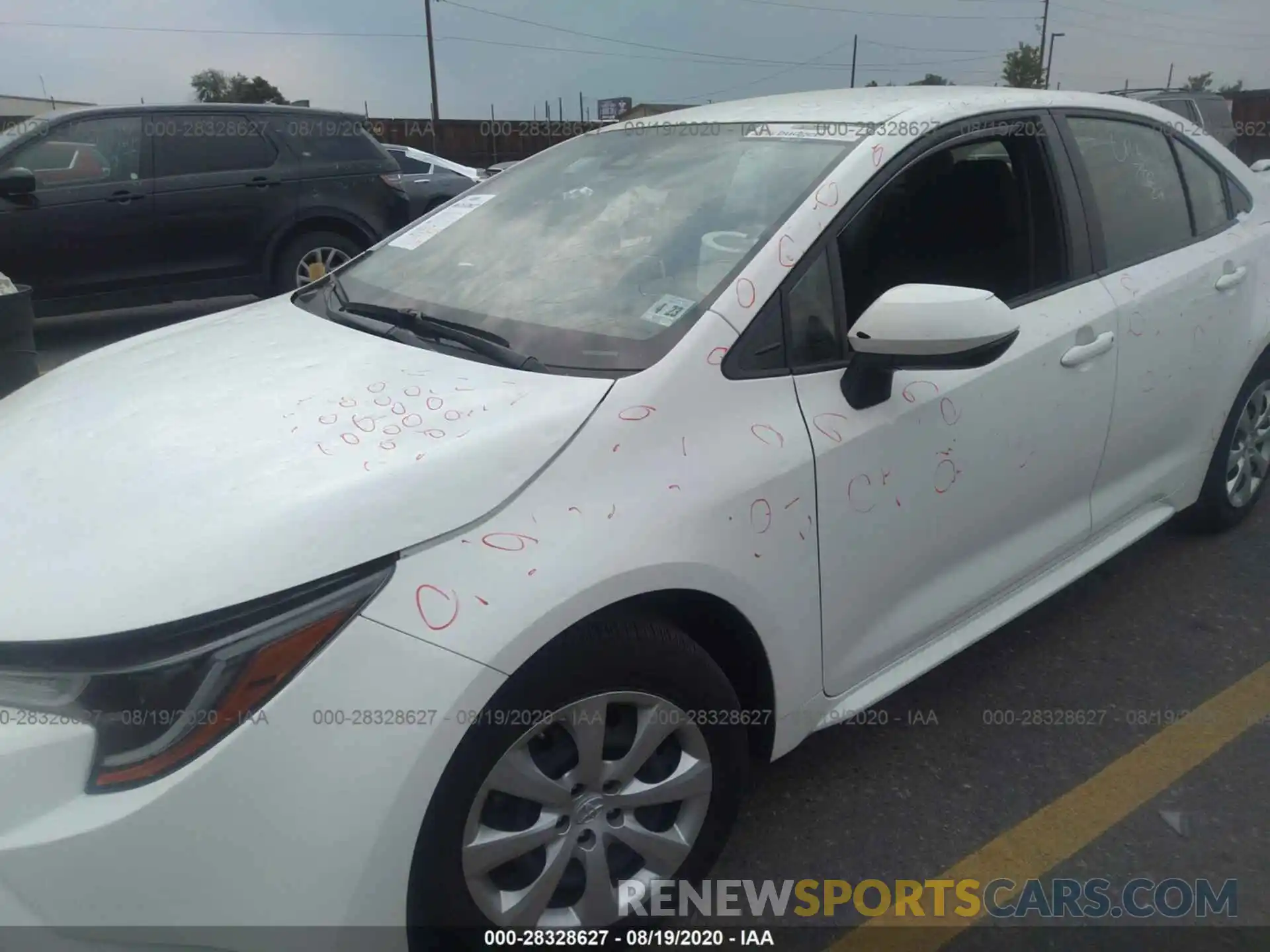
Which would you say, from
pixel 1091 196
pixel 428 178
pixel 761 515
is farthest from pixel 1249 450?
pixel 428 178

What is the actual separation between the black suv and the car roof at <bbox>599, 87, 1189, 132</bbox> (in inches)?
212

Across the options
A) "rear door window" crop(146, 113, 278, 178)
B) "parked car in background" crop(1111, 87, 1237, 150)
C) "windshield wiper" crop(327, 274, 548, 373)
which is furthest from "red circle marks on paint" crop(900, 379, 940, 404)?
"parked car in background" crop(1111, 87, 1237, 150)

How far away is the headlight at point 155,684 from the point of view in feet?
4.70

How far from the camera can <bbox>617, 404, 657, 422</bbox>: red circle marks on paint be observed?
185 cm

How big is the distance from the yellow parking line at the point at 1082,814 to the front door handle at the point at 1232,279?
1213 mm

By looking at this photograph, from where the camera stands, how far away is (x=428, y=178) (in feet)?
38.4

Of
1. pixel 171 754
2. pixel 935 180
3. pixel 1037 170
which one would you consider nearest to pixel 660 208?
pixel 935 180

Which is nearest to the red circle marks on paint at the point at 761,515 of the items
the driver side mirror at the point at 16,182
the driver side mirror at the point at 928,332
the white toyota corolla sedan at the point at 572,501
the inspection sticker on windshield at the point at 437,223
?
the white toyota corolla sedan at the point at 572,501

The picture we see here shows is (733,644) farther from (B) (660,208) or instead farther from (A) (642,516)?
(B) (660,208)

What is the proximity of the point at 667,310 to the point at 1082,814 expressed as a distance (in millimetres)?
1561

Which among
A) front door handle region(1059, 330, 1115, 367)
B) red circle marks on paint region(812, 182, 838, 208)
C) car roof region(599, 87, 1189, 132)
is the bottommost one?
front door handle region(1059, 330, 1115, 367)

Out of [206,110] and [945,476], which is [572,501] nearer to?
[945,476]

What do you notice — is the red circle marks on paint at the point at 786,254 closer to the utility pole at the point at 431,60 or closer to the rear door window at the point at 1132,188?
the rear door window at the point at 1132,188

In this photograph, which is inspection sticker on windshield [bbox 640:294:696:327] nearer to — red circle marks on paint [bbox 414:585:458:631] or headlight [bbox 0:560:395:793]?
red circle marks on paint [bbox 414:585:458:631]
